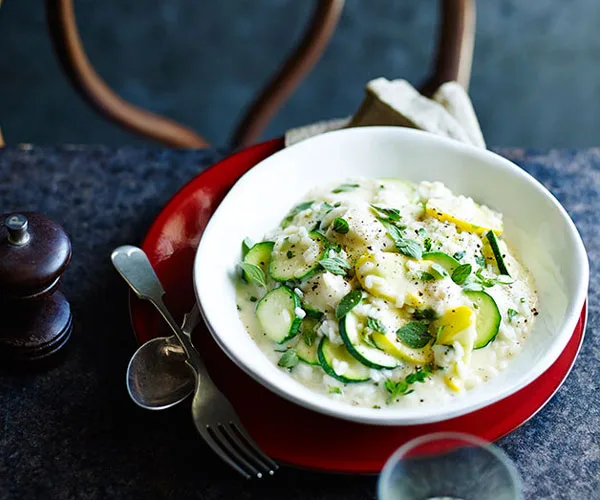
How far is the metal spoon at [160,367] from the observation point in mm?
1560

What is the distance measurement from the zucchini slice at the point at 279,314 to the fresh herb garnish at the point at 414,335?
0.20 m

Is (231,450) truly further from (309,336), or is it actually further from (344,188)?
(344,188)

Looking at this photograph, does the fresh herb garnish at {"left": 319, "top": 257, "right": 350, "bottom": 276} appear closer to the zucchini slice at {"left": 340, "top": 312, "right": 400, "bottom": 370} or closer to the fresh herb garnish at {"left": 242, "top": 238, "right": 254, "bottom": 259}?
the zucchini slice at {"left": 340, "top": 312, "right": 400, "bottom": 370}

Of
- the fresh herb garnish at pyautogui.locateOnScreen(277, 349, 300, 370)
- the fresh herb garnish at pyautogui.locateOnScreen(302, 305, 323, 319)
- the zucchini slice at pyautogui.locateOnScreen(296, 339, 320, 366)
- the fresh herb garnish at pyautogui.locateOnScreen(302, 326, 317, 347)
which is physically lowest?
the fresh herb garnish at pyautogui.locateOnScreen(277, 349, 300, 370)

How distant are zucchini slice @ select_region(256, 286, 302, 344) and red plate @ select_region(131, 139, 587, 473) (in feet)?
0.35

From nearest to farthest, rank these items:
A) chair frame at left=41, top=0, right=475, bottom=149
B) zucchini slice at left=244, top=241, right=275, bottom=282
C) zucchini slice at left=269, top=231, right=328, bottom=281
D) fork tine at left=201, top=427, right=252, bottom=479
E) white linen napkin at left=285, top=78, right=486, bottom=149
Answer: fork tine at left=201, top=427, right=252, bottom=479 → zucchini slice at left=269, top=231, right=328, bottom=281 → zucchini slice at left=244, top=241, right=275, bottom=282 → white linen napkin at left=285, top=78, right=486, bottom=149 → chair frame at left=41, top=0, right=475, bottom=149

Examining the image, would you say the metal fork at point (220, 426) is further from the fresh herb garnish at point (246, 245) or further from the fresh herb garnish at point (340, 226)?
Result: the fresh herb garnish at point (340, 226)

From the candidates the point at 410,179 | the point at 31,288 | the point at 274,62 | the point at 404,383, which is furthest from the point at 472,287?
the point at 274,62

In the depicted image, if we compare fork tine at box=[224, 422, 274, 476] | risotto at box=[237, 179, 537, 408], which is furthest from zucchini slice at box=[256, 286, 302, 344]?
fork tine at box=[224, 422, 274, 476]

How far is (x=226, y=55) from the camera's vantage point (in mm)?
4102

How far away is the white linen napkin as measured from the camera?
216 centimetres

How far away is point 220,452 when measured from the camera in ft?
4.86

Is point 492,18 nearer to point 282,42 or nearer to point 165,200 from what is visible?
point 282,42

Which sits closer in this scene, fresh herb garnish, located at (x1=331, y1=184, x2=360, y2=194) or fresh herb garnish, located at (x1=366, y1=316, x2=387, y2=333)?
fresh herb garnish, located at (x1=366, y1=316, x2=387, y2=333)
